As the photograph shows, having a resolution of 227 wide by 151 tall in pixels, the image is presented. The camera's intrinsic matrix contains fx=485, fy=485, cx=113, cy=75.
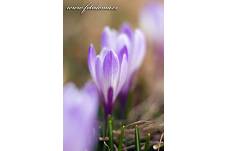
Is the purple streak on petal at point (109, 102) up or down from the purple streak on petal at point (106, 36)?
down

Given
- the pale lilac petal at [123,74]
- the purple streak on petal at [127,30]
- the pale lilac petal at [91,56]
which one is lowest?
the pale lilac petal at [123,74]

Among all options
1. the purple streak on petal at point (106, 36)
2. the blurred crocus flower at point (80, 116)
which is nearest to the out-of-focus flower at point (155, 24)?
the purple streak on petal at point (106, 36)

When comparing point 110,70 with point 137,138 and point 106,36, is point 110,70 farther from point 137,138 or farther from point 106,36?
point 137,138

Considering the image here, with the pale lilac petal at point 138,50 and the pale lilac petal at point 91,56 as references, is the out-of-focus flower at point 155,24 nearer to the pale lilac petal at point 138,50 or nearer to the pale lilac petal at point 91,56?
the pale lilac petal at point 138,50

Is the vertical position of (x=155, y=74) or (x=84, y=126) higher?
(x=155, y=74)
